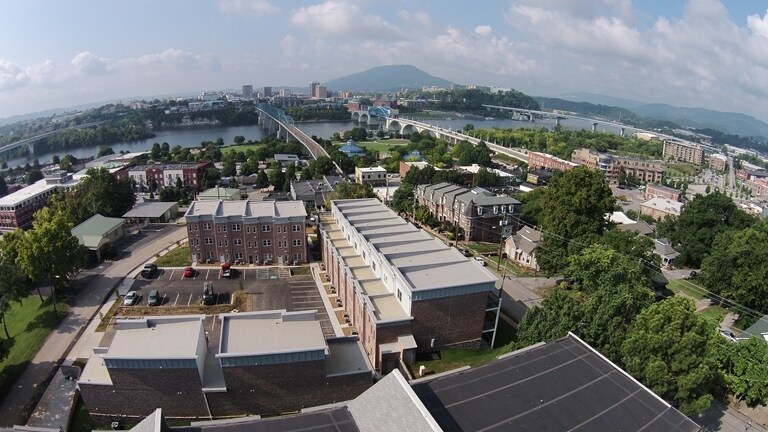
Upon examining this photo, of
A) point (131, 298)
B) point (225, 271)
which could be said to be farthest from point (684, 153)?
point (131, 298)

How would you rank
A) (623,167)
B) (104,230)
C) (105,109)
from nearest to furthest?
(104,230) < (623,167) < (105,109)

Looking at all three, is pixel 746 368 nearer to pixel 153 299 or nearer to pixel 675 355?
pixel 675 355

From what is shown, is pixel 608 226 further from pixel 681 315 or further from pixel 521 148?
pixel 521 148

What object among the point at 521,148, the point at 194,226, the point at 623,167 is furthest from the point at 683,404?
the point at 521,148

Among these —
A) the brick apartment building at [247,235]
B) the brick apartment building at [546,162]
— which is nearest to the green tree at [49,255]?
the brick apartment building at [247,235]

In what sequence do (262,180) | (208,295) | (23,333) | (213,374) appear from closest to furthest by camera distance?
(213,374) → (23,333) → (208,295) → (262,180)

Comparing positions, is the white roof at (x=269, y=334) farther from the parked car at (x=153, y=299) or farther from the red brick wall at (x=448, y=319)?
the parked car at (x=153, y=299)
